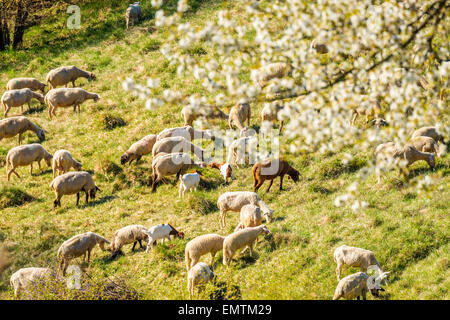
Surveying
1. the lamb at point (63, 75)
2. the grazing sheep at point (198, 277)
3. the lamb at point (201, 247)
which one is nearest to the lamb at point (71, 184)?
the lamb at point (201, 247)

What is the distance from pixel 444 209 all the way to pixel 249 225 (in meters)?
5.68

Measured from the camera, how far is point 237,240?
15969mm

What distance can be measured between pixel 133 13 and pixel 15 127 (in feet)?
47.2

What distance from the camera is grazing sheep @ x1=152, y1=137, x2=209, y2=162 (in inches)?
892

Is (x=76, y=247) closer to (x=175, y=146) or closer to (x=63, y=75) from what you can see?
(x=175, y=146)

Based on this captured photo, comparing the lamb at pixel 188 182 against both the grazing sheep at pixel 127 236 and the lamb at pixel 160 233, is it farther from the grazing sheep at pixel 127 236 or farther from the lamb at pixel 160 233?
the grazing sheep at pixel 127 236

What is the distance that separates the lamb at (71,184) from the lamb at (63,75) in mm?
10817

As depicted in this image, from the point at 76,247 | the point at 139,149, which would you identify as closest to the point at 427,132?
the point at 139,149

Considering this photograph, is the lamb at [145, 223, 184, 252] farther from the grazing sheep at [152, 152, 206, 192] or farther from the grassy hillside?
the grazing sheep at [152, 152, 206, 192]

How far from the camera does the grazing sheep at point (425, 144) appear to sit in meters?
19.2

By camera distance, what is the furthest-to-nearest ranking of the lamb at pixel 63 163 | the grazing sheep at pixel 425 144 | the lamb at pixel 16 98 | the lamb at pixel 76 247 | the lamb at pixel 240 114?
the lamb at pixel 16 98, the lamb at pixel 240 114, the lamb at pixel 63 163, the grazing sheep at pixel 425 144, the lamb at pixel 76 247

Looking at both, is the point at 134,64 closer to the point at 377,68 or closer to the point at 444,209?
the point at 444,209

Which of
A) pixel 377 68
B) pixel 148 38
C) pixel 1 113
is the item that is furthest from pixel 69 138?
pixel 377 68

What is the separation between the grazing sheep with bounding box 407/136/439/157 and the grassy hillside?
43 centimetres
